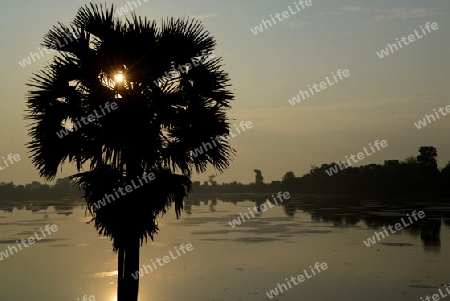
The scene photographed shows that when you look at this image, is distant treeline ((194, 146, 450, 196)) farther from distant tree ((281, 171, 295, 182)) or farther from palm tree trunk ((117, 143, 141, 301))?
palm tree trunk ((117, 143, 141, 301))

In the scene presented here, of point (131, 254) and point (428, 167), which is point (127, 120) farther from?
point (428, 167)

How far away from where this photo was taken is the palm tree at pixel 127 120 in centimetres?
1056

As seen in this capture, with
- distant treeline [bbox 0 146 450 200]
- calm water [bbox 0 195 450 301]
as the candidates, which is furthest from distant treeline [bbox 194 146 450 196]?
calm water [bbox 0 195 450 301]

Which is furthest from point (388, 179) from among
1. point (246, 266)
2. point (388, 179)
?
point (246, 266)

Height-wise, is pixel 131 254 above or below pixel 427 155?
above

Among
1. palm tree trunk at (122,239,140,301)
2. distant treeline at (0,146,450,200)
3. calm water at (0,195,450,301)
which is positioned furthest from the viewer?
distant treeline at (0,146,450,200)

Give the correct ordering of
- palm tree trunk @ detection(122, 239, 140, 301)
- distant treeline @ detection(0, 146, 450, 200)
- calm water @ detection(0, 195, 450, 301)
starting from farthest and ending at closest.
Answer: distant treeline @ detection(0, 146, 450, 200)
calm water @ detection(0, 195, 450, 301)
palm tree trunk @ detection(122, 239, 140, 301)

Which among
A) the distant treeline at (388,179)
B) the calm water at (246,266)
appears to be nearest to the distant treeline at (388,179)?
the distant treeline at (388,179)

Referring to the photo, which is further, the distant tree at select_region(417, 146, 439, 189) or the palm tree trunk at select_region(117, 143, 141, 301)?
the distant tree at select_region(417, 146, 439, 189)

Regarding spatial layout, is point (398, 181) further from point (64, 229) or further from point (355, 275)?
point (355, 275)

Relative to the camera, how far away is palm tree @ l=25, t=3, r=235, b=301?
10562 mm

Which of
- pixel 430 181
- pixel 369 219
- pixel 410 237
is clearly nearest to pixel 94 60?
pixel 410 237

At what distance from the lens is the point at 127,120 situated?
35.0 feet

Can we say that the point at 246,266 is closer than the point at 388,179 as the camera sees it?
Yes
